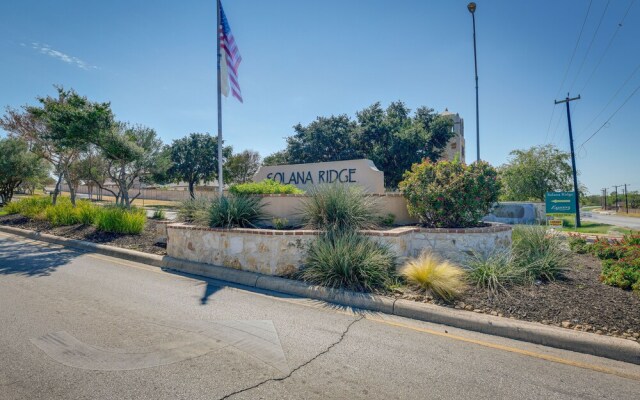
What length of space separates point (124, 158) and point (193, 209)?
6.29 metres

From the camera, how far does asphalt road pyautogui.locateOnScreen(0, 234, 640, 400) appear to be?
2.99 metres

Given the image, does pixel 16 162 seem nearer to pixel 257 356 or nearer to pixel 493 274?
pixel 257 356

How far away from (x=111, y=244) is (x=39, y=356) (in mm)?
6965

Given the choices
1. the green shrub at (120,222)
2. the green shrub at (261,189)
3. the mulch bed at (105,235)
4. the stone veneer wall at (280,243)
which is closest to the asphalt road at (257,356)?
the stone veneer wall at (280,243)

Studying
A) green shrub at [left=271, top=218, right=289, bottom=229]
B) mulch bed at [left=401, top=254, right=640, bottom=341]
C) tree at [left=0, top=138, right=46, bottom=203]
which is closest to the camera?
mulch bed at [left=401, top=254, right=640, bottom=341]

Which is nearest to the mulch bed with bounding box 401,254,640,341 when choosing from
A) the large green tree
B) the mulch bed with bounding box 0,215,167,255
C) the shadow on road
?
the mulch bed with bounding box 0,215,167,255

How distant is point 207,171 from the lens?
40.9 metres

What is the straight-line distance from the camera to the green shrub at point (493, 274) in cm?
539

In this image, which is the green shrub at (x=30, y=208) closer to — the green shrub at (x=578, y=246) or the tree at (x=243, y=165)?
the green shrub at (x=578, y=246)

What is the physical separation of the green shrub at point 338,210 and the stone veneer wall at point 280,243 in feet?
1.81

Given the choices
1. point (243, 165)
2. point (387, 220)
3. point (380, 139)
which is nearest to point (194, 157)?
point (243, 165)

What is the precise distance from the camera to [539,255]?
6621 millimetres

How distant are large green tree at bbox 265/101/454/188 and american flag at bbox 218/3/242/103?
56.0ft

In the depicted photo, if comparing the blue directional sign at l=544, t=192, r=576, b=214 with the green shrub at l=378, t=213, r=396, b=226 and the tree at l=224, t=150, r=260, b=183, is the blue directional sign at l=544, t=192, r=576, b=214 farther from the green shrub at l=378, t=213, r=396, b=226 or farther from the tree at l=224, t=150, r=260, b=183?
the tree at l=224, t=150, r=260, b=183
